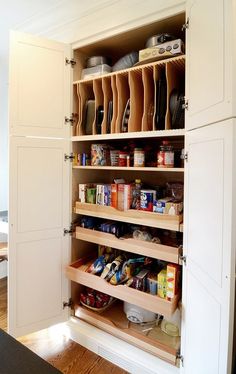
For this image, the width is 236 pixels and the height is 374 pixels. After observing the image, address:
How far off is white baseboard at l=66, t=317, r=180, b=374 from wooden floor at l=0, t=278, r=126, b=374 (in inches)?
1.6

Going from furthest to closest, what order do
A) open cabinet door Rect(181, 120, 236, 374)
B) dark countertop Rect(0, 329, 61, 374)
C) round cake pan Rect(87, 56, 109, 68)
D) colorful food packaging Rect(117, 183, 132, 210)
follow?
round cake pan Rect(87, 56, 109, 68) → colorful food packaging Rect(117, 183, 132, 210) → open cabinet door Rect(181, 120, 236, 374) → dark countertop Rect(0, 329, 61, 374)

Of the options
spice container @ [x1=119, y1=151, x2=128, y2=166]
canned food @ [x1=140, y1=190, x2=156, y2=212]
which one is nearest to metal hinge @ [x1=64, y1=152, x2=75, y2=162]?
spice container @ [x1=119, y1=151, x2=128, y2=166]

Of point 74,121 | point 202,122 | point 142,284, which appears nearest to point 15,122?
point 74,121

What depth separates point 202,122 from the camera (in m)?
1.12

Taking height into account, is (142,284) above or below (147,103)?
below

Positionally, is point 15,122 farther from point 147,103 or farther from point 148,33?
point 148,33

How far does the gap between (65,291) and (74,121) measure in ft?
4.16

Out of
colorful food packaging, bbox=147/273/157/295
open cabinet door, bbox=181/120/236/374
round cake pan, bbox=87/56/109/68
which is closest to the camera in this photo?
open cabinet door, bbox=181/120/236/374

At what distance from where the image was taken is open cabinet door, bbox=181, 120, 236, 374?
90 centimetres

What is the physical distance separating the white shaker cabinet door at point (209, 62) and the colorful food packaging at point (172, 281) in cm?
79

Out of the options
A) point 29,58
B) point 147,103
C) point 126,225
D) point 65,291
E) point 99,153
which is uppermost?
point 29,58

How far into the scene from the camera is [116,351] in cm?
163

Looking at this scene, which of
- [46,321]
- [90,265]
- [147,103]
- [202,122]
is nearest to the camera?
[202,122]

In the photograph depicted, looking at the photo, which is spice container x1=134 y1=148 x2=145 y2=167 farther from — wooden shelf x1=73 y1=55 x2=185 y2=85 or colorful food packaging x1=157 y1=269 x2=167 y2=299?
colorful food packaging x1=157 y1=269 x2=167 y2=299
